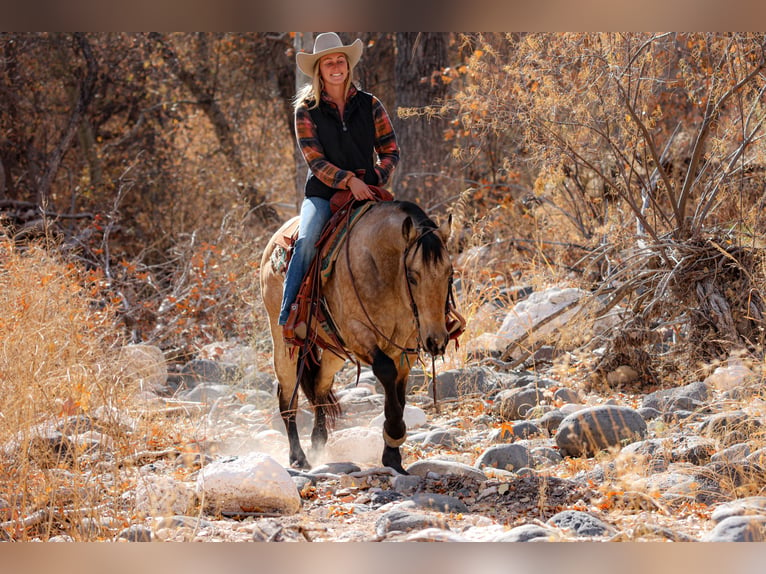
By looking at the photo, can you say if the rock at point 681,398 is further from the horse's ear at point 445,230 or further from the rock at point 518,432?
the horse's ear at point 445,230

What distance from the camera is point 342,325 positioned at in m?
5.51

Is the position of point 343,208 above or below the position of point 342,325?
above

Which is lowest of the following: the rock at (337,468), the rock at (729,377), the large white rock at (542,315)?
the rock at (337,468)

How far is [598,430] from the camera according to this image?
18.2 feet

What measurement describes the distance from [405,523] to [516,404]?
10.1 feet

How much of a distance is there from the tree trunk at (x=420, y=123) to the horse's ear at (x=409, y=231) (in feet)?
22.6

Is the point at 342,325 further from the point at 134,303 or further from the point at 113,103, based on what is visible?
the point at 113,103

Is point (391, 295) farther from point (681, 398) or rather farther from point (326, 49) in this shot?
point (681, 398)

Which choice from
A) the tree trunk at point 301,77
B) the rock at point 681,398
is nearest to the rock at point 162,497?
the rock at point 681,398

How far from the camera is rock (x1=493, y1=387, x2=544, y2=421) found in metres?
6.90

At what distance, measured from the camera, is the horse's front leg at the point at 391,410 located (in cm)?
518

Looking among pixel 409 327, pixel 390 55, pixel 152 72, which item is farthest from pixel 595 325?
pixel 152 72

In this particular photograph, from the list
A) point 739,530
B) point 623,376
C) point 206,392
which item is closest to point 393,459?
point 739,530
